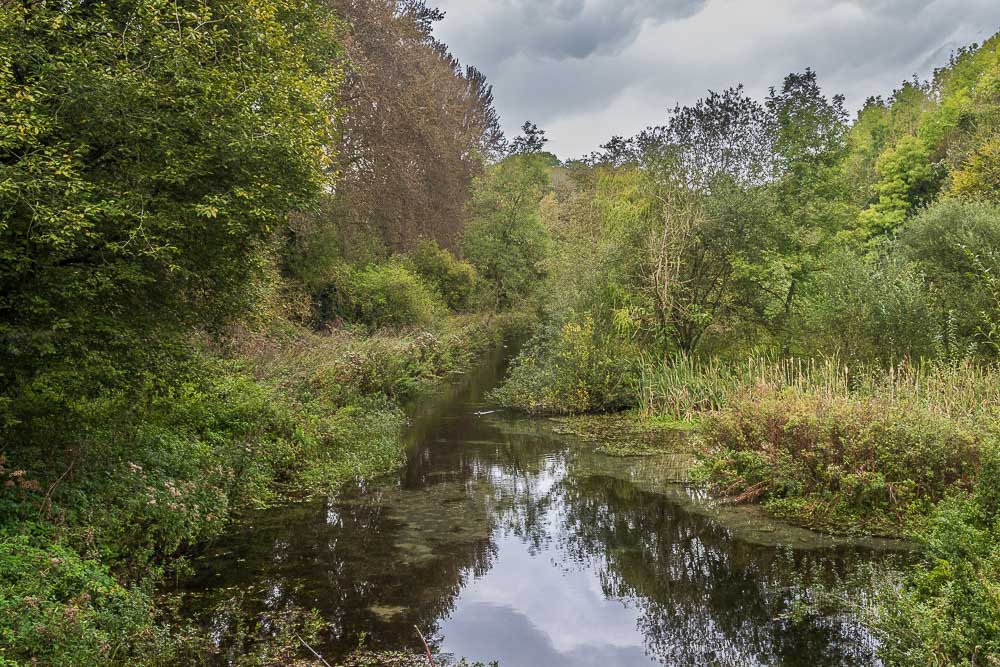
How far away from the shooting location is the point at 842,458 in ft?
27.3

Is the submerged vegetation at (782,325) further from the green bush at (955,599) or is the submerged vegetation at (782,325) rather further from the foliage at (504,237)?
the foliage at (504,237)

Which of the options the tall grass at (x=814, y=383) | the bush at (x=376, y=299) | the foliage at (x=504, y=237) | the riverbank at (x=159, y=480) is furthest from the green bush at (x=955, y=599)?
the foliage at (x=504, y=237)

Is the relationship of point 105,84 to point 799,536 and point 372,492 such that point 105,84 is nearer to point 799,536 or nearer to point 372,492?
point 372,492

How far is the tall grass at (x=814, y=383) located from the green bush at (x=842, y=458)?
546mm

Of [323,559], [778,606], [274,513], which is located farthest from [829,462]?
[274,513]

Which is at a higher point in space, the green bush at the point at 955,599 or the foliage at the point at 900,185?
the foliage at the point at 900,185

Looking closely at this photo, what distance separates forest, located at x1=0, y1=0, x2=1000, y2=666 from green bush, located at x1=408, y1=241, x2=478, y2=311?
1091cm

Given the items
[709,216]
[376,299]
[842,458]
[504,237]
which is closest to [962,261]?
[709,216]

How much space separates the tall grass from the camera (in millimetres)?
9133

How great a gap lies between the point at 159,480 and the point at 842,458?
8.04m

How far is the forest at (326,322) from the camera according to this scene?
5.70m

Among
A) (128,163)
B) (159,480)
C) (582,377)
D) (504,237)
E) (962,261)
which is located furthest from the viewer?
(504,237)

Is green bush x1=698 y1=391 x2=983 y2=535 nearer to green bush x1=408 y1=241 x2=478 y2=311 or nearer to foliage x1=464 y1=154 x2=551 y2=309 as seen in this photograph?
green bush x1=408 y1=241 x2=478 y2=311

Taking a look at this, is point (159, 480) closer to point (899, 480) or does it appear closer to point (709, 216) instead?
point (899, 480)
